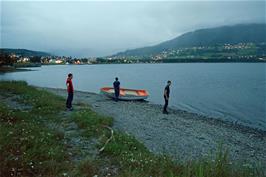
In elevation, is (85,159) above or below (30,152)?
below

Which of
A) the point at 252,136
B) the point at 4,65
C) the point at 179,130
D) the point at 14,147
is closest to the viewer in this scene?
the point at 14,147

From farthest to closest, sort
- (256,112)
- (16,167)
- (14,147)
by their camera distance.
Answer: (256,112), (14,147), (16,167)

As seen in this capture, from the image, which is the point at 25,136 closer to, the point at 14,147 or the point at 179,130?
the point at 14,147

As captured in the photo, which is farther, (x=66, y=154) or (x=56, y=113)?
(x=56, y=113)

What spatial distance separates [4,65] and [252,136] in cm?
13667

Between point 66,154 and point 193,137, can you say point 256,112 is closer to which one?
point 193,137

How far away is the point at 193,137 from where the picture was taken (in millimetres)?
18219

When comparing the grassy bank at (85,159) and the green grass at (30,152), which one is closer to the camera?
the grassy bank at (85,159)

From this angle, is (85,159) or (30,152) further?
(85,159)

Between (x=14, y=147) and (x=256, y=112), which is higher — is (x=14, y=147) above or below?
above

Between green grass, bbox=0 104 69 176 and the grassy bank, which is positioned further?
green grass, bbox=0 104 69 176

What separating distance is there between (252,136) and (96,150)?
54.0ft

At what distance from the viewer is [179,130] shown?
19922mm

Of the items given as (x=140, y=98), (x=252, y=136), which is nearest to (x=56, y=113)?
(x=252, y=136)
